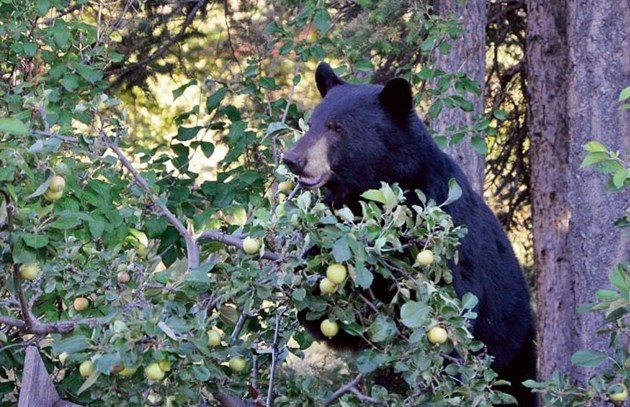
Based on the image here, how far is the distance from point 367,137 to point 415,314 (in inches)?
58.6

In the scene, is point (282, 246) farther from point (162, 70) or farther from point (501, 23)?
point (501, 23)

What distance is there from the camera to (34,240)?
7.57ft

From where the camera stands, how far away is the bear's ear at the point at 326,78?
4051mm

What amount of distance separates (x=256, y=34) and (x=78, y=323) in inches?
198

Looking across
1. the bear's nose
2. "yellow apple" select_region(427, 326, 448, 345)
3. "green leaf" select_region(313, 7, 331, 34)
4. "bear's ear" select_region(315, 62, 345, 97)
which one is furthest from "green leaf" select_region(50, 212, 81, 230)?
"green leaf" select_region(313, 7, 331, 34)

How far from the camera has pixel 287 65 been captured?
7.77 meters

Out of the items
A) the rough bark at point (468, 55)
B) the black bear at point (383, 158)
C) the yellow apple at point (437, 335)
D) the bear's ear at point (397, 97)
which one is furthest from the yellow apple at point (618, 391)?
the rough bark at point (468, 55)

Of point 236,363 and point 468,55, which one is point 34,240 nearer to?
point 236,363

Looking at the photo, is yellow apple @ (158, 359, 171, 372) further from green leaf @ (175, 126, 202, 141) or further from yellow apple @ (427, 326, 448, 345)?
green leaf @ (175, 126, 202, 141)

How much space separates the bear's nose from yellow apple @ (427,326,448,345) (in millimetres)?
1086

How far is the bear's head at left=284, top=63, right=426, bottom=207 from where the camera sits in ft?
12.2

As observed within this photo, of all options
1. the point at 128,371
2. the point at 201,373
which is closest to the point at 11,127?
the point at 128,371

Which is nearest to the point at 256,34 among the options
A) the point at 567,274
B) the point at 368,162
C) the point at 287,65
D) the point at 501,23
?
the point at 287,65

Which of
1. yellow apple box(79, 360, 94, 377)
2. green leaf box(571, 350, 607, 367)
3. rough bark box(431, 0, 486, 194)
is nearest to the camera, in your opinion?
yellow apple box(79, 360, 94, 377)
